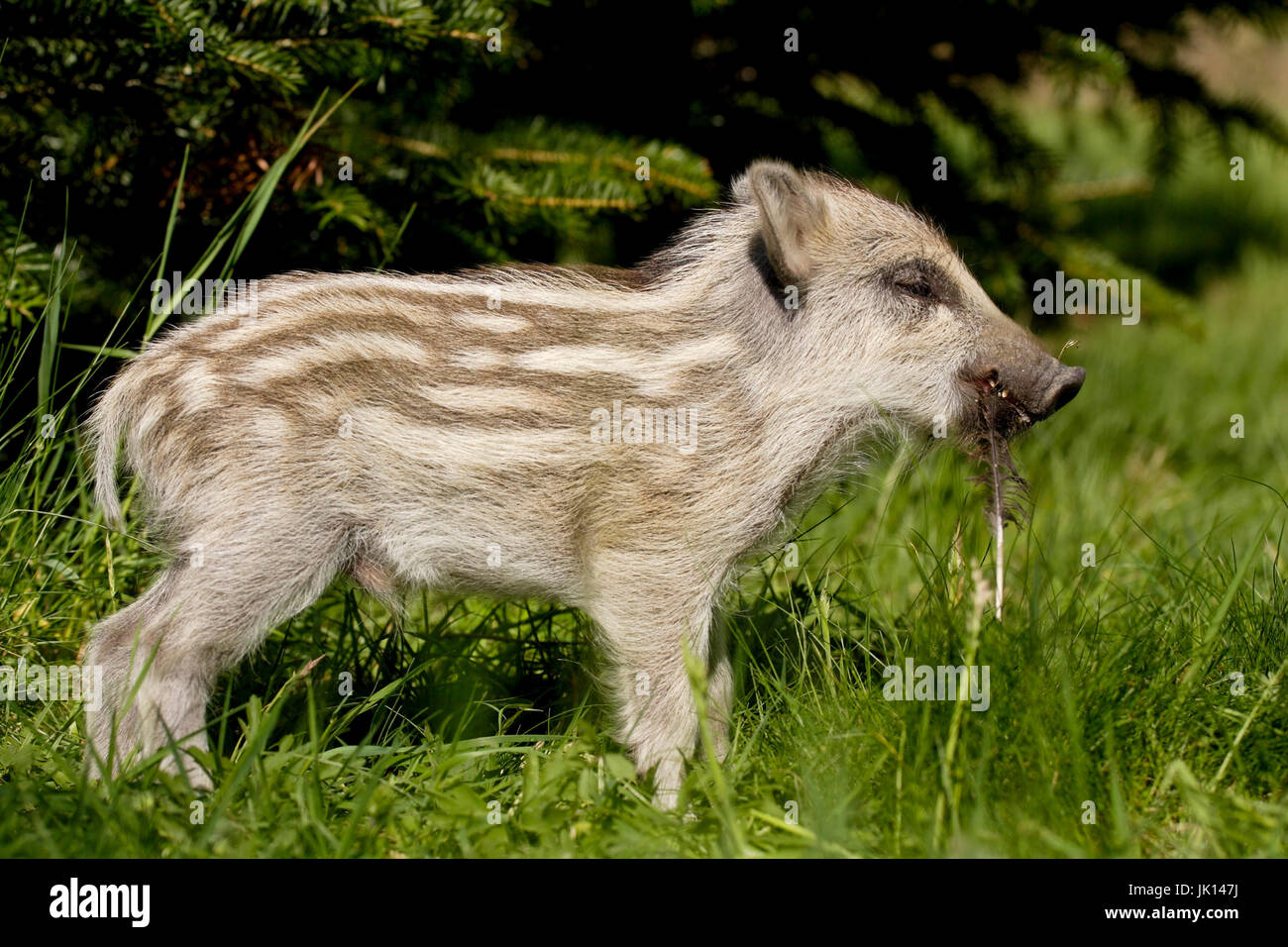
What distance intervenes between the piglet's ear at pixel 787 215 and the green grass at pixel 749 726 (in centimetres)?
72

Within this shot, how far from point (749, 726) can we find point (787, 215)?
1489 millimetres

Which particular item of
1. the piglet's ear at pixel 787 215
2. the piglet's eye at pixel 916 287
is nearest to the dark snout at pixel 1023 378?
the piglet's eye at pixel 916 287

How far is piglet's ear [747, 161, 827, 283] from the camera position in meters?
3.45

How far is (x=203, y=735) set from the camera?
3203 millimetres

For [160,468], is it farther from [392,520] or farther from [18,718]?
[18,718]

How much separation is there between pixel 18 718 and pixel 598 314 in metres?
2.01

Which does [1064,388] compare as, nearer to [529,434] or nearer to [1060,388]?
[1060,388]

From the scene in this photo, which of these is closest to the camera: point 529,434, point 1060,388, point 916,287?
point 529,434

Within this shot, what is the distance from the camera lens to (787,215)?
3.51 meters

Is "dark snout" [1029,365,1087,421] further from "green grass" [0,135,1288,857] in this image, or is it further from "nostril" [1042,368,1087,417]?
"green grass" [0,135,1288,857]

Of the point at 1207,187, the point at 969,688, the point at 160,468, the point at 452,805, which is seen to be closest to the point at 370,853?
the point at 452,805

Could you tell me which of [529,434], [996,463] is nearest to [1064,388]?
[996,463]

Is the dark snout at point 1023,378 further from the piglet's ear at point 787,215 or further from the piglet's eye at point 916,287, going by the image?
the piglet's ear at point 787,215

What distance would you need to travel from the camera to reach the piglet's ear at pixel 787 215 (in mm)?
3449
